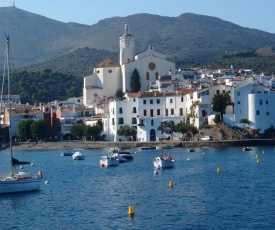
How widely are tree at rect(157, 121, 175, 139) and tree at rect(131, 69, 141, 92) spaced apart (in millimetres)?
13580

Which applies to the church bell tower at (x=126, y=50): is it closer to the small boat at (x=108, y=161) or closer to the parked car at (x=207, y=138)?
the parked car at (x=207, y=138)

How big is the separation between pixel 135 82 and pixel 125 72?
2342 mm

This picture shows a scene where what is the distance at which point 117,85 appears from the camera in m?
93.9

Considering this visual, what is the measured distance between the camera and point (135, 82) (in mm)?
89812

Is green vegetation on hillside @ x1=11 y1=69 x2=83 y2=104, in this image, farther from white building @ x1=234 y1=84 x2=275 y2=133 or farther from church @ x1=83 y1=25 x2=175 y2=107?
white building @ x1=234 y1=84 x2=275 y2=133

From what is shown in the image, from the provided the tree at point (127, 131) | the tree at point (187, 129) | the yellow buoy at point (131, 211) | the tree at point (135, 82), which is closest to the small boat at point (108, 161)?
the tree at point (187, 129)

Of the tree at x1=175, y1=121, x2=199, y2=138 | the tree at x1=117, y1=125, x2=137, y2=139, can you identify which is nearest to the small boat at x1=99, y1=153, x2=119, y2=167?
the tree at x1=175, y1=121, x2=199, y2=138

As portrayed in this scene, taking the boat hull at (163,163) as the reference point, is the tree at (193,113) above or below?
above

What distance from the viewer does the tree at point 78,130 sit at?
274 feet

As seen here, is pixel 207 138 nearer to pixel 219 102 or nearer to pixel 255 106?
pixel 219 102

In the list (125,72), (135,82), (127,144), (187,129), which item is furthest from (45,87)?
(187,129)

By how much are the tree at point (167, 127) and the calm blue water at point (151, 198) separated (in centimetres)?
2138

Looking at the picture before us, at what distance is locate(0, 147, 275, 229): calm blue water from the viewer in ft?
94.8

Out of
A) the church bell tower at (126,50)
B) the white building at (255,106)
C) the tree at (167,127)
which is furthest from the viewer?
the church bell tower at (126,50)
